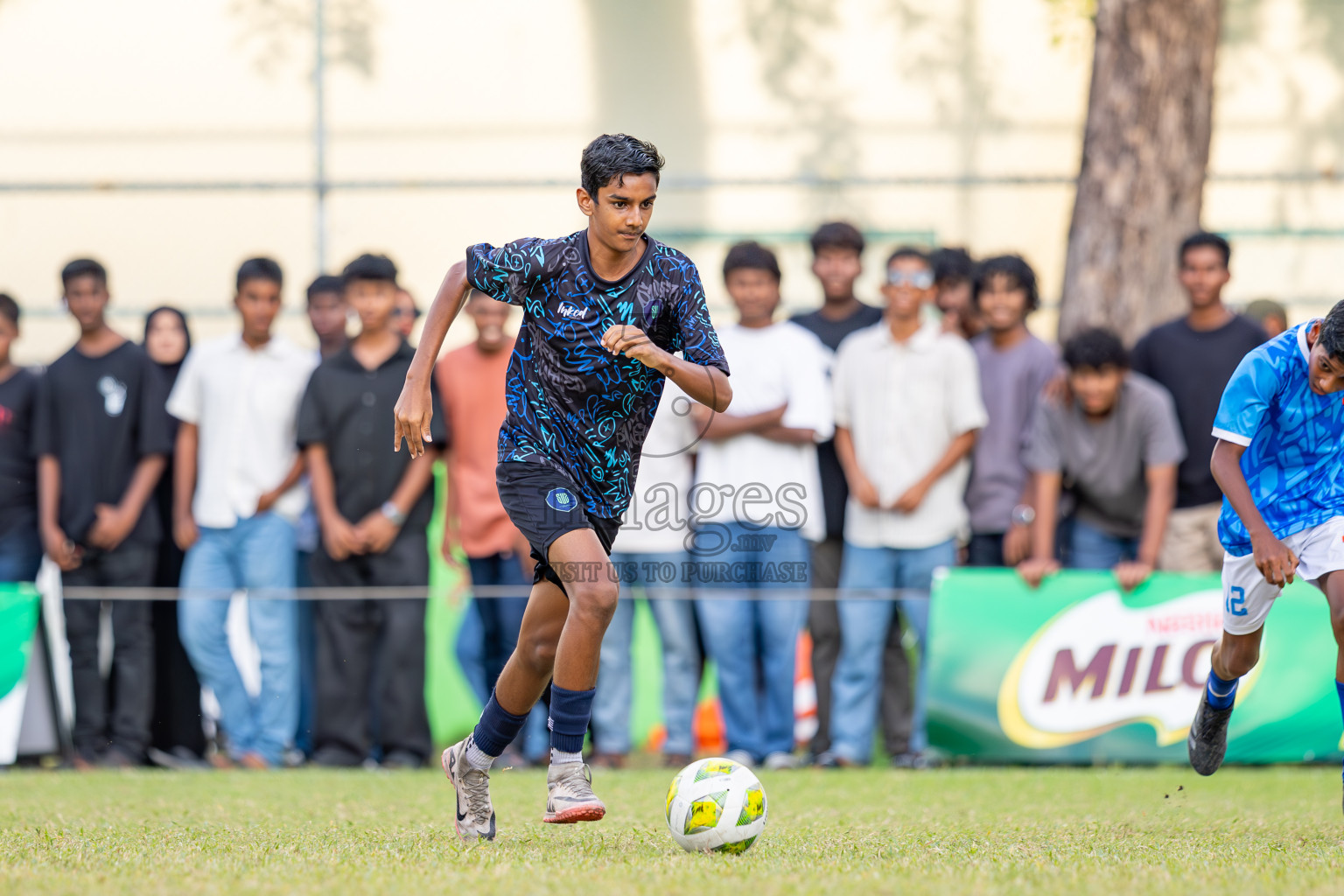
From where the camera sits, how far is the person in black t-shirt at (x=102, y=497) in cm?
882

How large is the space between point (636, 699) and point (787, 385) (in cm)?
235

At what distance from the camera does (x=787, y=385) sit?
28.5ft

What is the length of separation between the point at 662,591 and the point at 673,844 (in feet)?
11.7

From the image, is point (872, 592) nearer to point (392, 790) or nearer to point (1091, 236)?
point (392, 790)

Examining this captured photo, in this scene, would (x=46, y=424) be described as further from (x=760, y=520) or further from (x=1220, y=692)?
(x=1220, y=692)

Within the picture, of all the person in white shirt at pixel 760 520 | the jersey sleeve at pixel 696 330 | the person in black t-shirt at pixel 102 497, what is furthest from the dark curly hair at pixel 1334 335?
the person in black t-shirt at pixel 102 497

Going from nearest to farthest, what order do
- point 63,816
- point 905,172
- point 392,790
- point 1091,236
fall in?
point 63,816 → point 392,790 → point 1091,236 → point 905,172

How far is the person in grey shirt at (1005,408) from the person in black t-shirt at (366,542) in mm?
3178

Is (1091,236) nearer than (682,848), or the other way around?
A: (682,848)

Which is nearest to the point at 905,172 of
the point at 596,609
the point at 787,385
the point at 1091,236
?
the point at 1091,236

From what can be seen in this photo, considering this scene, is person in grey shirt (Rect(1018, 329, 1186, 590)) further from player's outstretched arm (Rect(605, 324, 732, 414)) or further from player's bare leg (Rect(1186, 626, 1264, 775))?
player's outstretched arm (Rect(605, 324, 732, 414))

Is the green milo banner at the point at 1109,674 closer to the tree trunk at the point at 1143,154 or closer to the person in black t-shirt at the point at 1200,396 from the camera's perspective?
the person in black t-shirt at the point at 1200,396

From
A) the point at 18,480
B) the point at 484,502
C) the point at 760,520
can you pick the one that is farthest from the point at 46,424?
the point at 760,520

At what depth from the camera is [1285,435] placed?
18.7 ft
